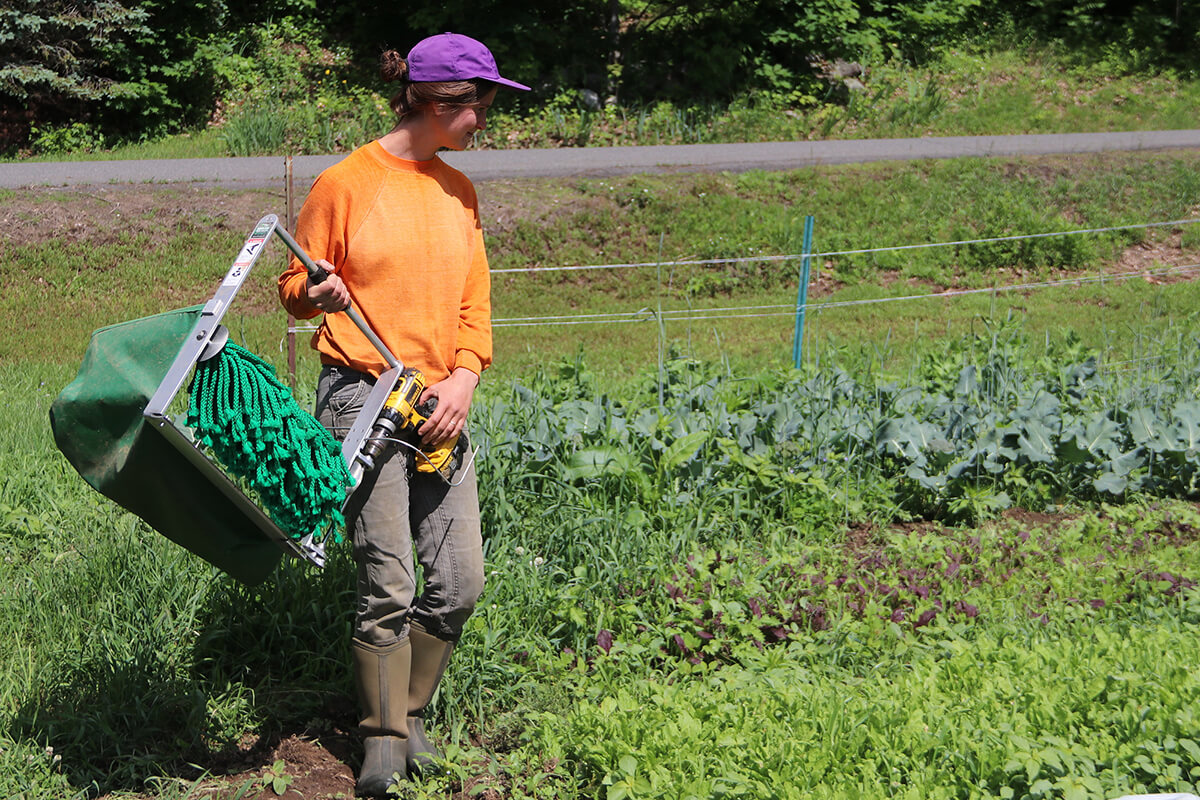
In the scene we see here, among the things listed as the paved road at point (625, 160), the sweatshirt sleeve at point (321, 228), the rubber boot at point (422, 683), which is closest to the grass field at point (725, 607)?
the rubber boot at point (422, 683)

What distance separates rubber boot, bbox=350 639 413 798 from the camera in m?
2.98

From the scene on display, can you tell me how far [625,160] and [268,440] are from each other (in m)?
12.0

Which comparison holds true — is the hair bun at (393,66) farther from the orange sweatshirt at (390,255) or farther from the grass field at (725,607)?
the grass field at (725,607)

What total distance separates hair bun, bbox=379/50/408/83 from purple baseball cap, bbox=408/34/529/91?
4cm

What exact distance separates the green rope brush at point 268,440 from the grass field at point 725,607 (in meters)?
0.85

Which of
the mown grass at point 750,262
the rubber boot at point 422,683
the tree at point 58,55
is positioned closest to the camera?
the rubber boot at point 422,683

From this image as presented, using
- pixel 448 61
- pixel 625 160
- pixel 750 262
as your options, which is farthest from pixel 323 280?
pixel 625 160

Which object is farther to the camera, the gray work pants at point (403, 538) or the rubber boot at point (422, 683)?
the rubber boot at point (422, 683)

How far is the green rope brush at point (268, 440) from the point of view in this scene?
2576mm

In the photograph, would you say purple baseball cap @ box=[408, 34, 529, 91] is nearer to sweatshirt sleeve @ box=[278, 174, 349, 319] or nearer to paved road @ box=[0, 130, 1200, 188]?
sweatshirt sleeve @ box=[278, 174, 349, 319]

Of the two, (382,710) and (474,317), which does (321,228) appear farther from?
(382,710)

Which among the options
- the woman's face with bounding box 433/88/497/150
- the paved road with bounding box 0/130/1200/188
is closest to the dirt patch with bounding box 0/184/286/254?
the paved road with bounding box 0/130/1200/188

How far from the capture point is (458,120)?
2.90m

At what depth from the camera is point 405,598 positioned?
2955 millimetres
